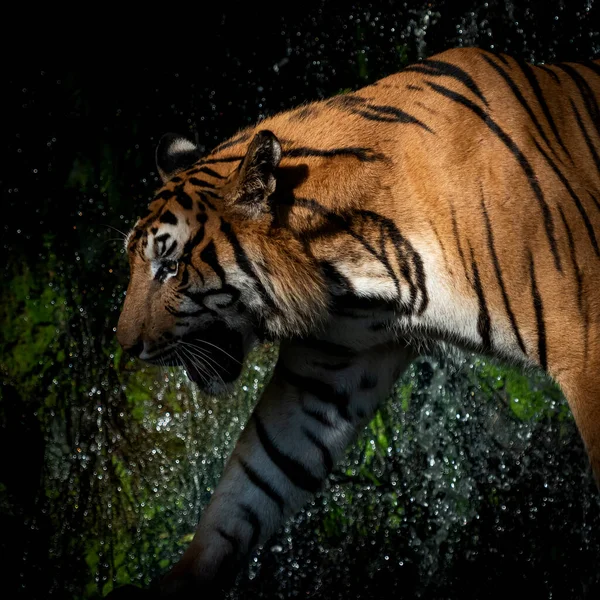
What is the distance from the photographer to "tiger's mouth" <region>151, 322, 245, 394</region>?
2561 mm

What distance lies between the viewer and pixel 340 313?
2.67 meters

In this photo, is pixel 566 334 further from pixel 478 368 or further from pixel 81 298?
pixel 81 298

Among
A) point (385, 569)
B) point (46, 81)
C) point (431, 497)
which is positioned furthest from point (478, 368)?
point (46, 81)

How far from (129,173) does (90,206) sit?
0.23 m

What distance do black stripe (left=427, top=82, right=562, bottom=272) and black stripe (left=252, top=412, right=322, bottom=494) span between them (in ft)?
3.21

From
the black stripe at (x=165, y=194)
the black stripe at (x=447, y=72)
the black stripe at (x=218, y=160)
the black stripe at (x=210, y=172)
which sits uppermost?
the black stripe at (x=447, y=72)

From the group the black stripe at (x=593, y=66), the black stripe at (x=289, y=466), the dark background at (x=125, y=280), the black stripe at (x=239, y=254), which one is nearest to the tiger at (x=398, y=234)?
the black stripe at (x=239, y=254)

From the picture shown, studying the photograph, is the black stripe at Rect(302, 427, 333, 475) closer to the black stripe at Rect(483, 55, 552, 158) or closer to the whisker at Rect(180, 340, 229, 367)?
the whisker at Rect(180, 340, 229, 367)

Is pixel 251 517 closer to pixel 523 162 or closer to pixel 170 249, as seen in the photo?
pixel 170 249

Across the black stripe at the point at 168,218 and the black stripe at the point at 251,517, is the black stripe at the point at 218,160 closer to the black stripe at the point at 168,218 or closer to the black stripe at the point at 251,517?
the black stripe at the point at 168,218

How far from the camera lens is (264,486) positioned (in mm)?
2850

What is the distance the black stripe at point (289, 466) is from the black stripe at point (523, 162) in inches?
38.5

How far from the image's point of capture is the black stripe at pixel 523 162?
94.7 inches

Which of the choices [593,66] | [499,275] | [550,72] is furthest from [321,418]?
[593,66]
